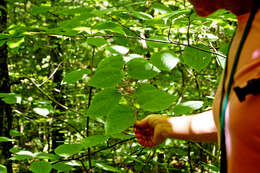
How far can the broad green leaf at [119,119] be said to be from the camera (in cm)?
106

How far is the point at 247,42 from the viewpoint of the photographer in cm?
54

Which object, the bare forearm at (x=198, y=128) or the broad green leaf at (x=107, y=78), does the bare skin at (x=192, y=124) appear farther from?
the broad green leaf at (x=107, y=78)

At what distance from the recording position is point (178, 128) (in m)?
0.86

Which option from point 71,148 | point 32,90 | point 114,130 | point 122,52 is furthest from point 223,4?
point 32,90

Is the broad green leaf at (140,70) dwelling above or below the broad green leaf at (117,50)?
below

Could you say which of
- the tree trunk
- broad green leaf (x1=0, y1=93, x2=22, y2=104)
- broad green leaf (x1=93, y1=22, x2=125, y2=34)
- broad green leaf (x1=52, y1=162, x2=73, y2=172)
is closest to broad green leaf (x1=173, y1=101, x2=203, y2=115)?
broad green leaf (x1=93, y1=22, x2=125, y2=34)

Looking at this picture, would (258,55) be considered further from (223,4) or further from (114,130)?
(114,130)

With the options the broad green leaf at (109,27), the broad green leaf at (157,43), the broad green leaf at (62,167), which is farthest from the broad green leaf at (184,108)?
the broad green leaf at (62,167)

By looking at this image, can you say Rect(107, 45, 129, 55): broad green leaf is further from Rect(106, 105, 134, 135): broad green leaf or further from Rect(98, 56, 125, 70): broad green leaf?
Rect(106, 105, 134, 135): broad green leaf

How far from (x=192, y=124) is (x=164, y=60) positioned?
47cm

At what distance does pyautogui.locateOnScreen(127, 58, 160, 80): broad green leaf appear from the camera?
1199mm

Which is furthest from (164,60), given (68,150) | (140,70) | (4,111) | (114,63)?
(4,111)

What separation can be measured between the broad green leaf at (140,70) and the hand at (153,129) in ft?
0.75

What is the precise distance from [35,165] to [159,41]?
900 mm
